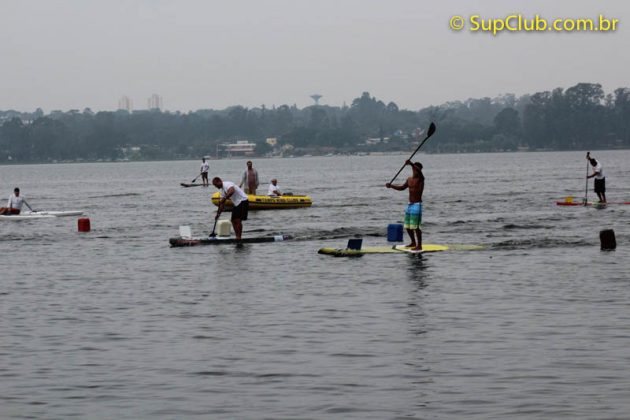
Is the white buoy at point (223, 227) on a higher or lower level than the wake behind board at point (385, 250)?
higher

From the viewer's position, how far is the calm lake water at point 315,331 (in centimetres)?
1284

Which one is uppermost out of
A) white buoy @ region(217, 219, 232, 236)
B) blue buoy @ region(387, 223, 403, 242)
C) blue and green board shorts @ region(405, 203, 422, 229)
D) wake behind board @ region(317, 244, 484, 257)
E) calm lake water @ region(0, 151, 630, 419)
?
blue and green board shorts @ region(405, 203, 422, 229)

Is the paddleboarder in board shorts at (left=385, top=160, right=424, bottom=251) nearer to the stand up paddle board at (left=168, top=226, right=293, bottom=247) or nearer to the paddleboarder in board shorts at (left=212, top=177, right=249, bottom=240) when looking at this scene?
the paddleboarder in board shorts at (left=212, top=177, right=249, bottom=240)

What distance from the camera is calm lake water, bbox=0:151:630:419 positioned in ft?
42.1

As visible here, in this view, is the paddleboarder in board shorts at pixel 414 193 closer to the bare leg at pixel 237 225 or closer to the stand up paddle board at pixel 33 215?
the bare leg at pixel 237 225

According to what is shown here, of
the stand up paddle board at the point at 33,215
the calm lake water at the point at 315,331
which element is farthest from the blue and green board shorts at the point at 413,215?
the stand up paddle board at the point at 33,215

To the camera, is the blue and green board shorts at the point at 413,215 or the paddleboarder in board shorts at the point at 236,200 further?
the paddleboarder in board shorts at the point at 236,200

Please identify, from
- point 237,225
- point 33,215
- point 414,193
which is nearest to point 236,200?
point 237,225

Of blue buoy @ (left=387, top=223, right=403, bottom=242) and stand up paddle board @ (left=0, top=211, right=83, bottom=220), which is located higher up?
blue buoy @ (left=387, top=223, right=403, bottom=242)

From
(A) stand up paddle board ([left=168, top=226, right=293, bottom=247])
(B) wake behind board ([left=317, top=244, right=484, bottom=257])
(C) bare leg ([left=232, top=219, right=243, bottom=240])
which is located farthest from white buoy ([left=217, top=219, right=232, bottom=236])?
(B) wake behind board ([left=317, top=244, right=484, bottom=257])

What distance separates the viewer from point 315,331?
17.1 metres

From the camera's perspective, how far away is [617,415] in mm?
Result: 11906

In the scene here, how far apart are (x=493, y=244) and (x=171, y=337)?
14.2m

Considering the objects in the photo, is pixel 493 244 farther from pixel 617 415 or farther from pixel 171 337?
pixel 617 415
